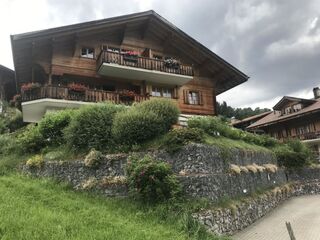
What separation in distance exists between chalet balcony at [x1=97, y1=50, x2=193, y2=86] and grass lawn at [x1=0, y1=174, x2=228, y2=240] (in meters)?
10.8

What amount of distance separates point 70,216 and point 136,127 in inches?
225

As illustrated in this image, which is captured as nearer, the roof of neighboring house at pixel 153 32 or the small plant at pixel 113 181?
the small plant at pixel 113 181

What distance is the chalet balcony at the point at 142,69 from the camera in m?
23.9

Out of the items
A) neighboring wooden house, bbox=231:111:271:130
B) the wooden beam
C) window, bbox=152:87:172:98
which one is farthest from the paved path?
neighboring wooden house, bbox=231:111:271:130

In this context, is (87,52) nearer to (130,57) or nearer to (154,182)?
(130,57)

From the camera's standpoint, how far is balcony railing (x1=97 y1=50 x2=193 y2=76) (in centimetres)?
2378

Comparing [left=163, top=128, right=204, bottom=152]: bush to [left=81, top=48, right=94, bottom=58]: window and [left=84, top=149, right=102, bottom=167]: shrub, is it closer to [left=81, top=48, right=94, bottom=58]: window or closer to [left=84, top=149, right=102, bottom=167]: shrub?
[left=84, top=149, right=102, bottom=167]: shrub

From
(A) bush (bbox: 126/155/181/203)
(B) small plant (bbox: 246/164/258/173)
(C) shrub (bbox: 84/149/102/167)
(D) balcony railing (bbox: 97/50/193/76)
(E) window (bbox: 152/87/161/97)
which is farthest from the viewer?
(E) window (bbox: 152/87/161/97)

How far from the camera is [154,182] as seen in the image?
13352mm

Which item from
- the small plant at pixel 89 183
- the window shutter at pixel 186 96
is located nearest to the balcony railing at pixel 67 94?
the window shutter at pixel 186 96

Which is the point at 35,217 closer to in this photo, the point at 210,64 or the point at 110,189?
the point at 110,189

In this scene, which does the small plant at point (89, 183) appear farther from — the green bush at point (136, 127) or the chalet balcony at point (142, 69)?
the chalet balcony at point (142, 69)

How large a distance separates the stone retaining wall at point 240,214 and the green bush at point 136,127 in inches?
177

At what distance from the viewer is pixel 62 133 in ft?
60.1
